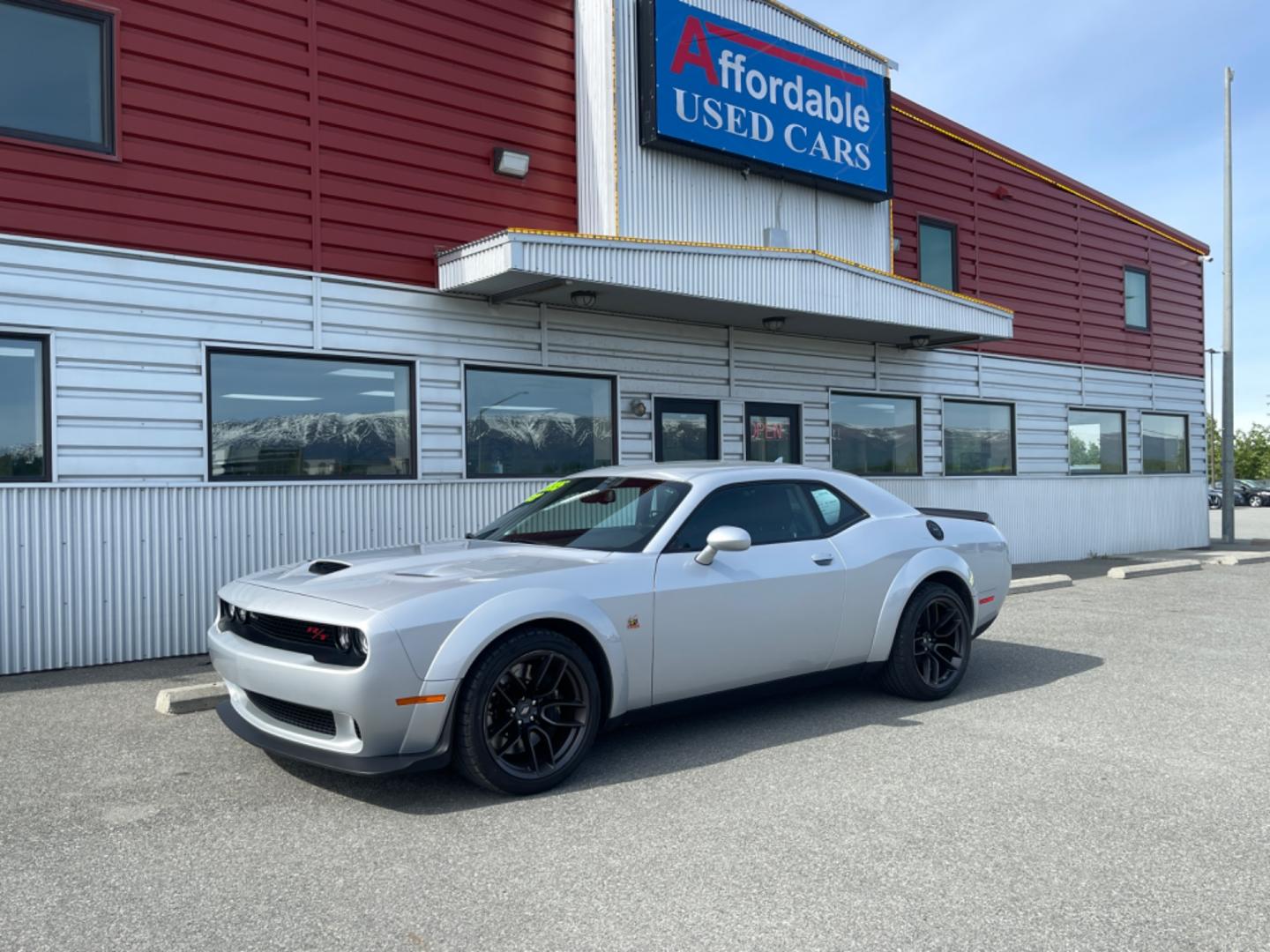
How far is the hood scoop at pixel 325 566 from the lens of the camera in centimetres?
519

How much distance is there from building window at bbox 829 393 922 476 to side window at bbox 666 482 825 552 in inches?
299

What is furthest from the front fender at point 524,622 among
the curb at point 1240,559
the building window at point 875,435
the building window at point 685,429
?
the curb at point 1240,559

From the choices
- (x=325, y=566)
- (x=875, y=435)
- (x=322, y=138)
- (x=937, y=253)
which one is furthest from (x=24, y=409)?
(x=937, y=253)

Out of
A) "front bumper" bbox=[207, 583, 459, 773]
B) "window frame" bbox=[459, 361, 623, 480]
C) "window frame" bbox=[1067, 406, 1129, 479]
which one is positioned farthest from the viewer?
"window frame" bbox=[1067, 406, 1129, 479]

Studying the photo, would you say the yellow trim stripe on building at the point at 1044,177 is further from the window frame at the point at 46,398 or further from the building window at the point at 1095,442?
the window frame at the point at 46,398

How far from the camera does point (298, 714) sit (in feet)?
15.0

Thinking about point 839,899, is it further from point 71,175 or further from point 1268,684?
point 71,175

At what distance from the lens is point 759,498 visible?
235 inches

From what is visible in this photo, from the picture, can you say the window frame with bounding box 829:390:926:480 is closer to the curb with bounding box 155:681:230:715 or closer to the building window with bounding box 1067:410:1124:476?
the building window with bounding box 1067:410:1124:476

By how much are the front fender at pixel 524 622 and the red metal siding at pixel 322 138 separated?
558cm

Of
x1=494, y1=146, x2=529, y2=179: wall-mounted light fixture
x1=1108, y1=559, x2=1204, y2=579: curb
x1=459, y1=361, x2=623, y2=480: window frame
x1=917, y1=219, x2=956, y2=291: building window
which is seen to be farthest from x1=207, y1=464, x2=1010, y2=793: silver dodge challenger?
x1=917, y1=219, x2=956, y2=291: building window

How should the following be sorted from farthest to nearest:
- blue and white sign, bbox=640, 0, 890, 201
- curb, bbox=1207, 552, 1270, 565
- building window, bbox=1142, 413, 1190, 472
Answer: building window, bbox=1142, 413, 1190, 472 < curb, bbox=1207, 552, 1270, 565 < blue and white sign, bbox=640, 0, 890, 201

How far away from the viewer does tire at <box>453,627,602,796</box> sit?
4480 millimetres

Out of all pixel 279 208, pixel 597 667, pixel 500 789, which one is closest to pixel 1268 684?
pixel 597 667
